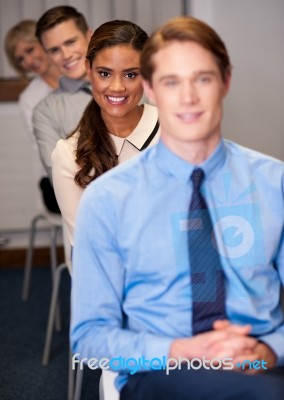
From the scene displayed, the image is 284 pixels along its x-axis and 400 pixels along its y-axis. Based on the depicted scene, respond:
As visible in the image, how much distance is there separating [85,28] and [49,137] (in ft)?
1.48

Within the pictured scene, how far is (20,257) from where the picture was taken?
407cm

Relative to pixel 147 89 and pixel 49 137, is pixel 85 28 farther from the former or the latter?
pixel 147 89

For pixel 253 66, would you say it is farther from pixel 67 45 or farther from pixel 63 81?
pixel 63 81

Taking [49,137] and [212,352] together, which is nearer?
[212,352]

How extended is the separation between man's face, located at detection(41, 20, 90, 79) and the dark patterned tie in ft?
3.50

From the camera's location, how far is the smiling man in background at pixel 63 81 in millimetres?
1930

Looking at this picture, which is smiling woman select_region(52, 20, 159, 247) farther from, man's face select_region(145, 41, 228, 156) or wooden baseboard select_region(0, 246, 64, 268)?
wooden baseboard select_region(0, 246, 64, 268)

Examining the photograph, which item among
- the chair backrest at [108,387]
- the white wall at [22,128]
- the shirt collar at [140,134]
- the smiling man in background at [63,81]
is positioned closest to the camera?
the chair backrest at [108,387]

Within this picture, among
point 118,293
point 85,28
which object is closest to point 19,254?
point 85,28

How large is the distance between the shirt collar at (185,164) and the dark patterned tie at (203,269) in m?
0.02

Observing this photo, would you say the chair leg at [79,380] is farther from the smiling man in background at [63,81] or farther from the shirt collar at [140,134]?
the shirt collar at [140,134]

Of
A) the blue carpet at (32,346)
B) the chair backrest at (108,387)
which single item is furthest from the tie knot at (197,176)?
the blue carpet at (32,346)

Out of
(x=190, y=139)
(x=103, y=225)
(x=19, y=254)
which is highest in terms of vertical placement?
(x=190, y=139)

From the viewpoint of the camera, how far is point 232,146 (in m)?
1.29
